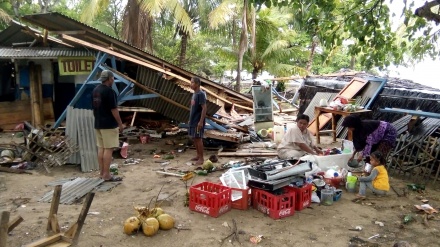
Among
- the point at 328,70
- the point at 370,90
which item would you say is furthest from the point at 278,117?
the point at 328,70

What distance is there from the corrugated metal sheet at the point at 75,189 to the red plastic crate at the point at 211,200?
178 centimetres

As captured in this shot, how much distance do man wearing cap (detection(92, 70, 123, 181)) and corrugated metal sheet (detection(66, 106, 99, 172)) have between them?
1.07 metres

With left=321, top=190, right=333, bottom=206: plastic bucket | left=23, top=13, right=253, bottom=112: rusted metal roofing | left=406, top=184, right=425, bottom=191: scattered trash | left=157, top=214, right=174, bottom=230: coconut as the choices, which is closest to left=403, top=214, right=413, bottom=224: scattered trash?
left=321, top=190, right=333, bottom=206: plastic bucket

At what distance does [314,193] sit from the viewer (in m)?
5.45

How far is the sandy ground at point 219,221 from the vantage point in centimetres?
424

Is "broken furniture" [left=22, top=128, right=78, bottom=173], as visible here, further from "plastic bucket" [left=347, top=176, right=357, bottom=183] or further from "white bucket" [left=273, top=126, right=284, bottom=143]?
"plastic bucket" [left=347, top=176, right=357, bottom=183]

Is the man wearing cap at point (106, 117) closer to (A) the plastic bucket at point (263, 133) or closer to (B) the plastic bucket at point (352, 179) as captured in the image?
(B) the plastic bucket at point (352, 179)

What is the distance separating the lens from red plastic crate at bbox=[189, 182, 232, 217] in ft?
15.6

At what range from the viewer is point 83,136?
7391 mm

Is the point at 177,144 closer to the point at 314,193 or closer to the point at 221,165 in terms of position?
the point at 221,165

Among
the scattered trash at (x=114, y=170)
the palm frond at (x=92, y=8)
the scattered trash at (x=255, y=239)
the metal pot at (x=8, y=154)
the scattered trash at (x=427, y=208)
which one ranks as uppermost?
the palm frond at (x=92, y=8)

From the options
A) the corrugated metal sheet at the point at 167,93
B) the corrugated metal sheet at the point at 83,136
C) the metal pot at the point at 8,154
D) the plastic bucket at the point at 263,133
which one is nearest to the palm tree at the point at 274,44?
the plastic bucket at the point at 263,133

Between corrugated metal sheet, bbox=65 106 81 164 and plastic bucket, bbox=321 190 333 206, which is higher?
corrugated metal sheet, bbox=65 106 81 164

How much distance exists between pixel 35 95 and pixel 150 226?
8.71m
